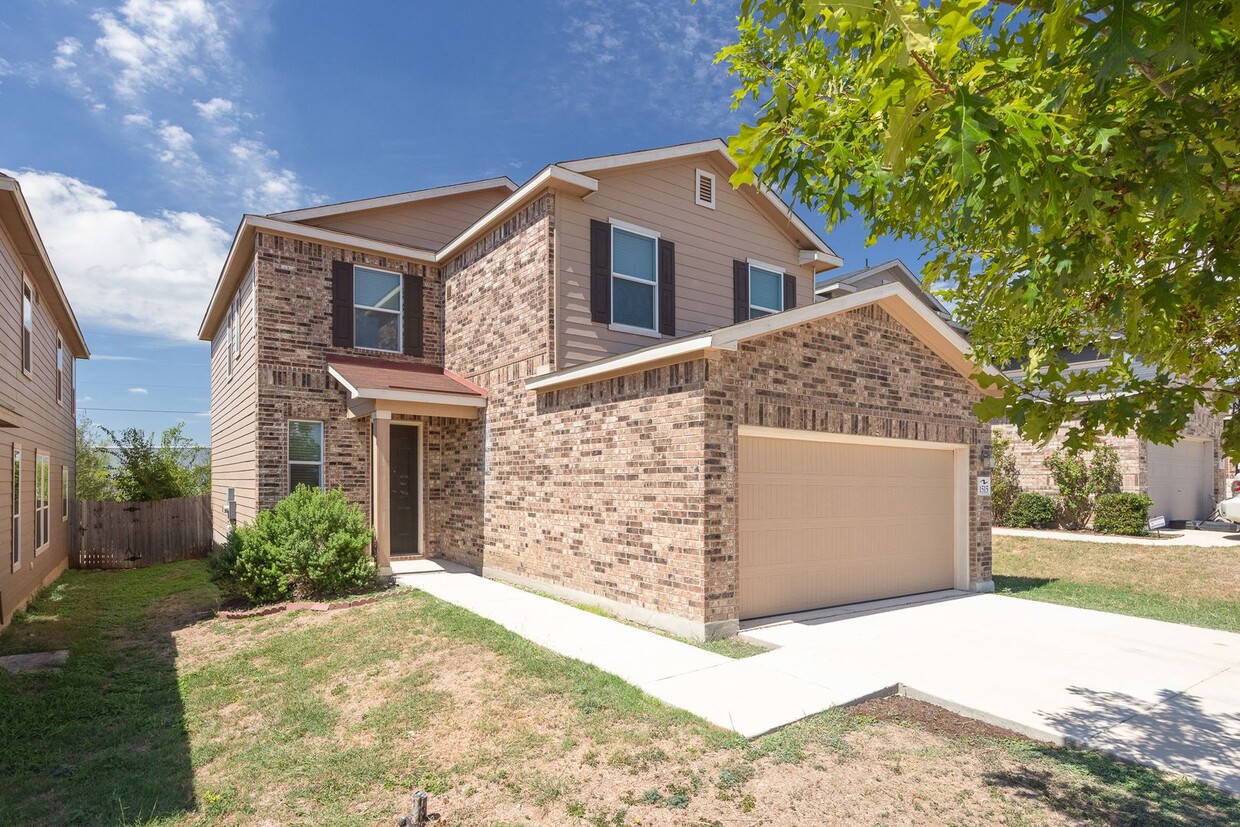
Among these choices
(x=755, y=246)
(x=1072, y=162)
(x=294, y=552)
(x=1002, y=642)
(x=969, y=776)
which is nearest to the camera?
(x=1072, y=162)

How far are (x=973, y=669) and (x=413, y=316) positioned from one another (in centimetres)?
1088

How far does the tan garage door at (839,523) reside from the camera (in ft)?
28.1

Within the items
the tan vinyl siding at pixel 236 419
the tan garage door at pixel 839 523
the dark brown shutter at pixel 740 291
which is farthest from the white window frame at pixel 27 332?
the dark brown shutter at pixel 740 291

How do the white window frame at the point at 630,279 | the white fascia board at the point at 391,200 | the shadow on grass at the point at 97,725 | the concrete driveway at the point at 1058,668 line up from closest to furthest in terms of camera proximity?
the shadow on grass at the point at 97,725 < the concrete driveway at the point at 1058,668 < the white window frame at the point at 630,279 < the white fascia board at the point at 391,200

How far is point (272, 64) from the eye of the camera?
38.1ft

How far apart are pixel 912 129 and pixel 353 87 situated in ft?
40.7

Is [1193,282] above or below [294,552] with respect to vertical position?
above

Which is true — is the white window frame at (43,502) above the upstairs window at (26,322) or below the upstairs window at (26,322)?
below

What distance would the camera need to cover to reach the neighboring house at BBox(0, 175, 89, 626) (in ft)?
30.4

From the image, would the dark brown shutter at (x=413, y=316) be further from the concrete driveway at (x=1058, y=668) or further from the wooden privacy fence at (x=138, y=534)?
the concrete driveway at (x=1058, y=668)

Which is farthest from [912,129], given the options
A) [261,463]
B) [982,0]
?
[261,463]

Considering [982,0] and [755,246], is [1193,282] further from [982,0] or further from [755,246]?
[755,246]

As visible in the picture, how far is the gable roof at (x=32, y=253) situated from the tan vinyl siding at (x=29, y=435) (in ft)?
0.53

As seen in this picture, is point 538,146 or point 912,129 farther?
point 538,146
